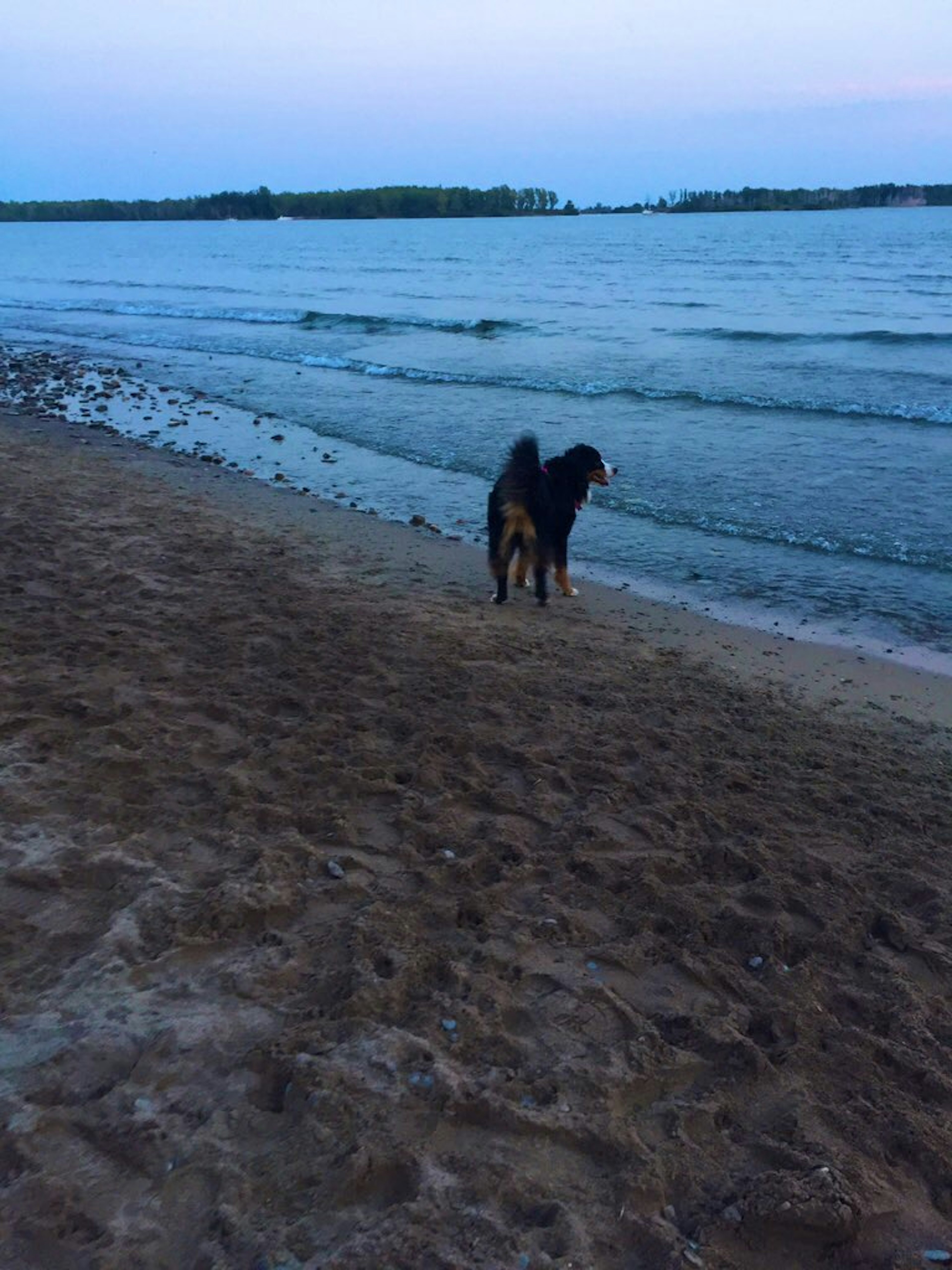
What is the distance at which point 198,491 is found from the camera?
9977 mm

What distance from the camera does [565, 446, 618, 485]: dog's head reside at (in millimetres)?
7312

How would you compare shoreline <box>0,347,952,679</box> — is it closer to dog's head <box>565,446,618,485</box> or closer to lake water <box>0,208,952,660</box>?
lake water <box>0,208,952,660</box>

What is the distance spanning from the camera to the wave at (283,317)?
23.2 meters

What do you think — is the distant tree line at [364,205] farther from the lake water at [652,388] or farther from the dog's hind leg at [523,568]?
the dog's hind leg at [523,568]

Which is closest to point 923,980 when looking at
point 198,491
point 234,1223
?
point 234,1223

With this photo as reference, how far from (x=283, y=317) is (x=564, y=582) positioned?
21416mm

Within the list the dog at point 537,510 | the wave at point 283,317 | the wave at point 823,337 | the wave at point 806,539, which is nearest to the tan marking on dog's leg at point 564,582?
the dog at point 537,510

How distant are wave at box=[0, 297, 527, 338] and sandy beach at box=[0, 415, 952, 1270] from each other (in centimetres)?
1805

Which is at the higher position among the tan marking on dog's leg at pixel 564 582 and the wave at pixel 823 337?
the wave at pixel 823 337

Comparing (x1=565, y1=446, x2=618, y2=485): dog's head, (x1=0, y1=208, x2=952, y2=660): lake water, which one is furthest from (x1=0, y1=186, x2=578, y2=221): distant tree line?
(x1=565, y1=446, x2=618, y2=485): dog's head

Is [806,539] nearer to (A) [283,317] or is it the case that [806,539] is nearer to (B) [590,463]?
(B) [590,463]

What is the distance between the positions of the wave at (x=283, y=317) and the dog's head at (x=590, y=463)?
15.3m

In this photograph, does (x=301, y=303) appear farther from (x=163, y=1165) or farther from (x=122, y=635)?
(x=163, y=1165)

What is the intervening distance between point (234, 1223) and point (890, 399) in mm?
14563
